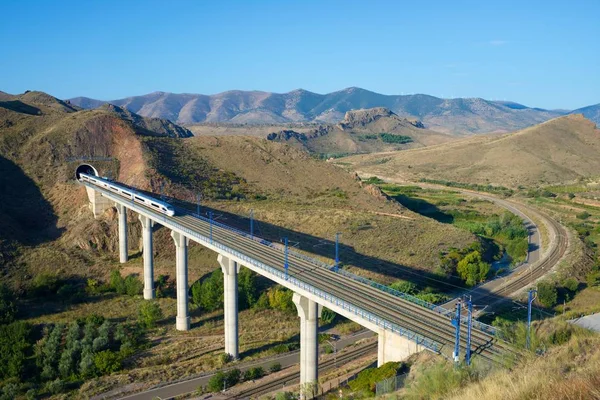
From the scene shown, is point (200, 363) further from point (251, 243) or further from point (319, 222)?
point (319, 222)

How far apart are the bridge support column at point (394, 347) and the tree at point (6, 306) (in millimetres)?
40197

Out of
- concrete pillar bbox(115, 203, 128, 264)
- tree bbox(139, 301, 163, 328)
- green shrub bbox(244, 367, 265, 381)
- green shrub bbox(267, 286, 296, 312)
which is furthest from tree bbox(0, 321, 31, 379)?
green shrub bbox(267, 286, 296, 312)

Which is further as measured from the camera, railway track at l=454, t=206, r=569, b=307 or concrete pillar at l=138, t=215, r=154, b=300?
concrete pillar at l=138, t=215, r=154, b=300

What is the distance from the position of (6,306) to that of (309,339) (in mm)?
36316

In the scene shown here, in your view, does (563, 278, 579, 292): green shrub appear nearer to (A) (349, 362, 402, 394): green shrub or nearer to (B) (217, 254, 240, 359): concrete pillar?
(A) (349, 362, 402, 394): green shrub

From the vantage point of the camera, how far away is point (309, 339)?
32.7 meters

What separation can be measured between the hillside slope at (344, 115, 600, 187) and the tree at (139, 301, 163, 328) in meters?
120

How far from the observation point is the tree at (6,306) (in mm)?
48953

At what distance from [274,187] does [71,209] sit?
113ft

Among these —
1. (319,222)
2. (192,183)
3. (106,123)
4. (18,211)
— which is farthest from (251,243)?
(106,123)

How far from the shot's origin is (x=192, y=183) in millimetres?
82562

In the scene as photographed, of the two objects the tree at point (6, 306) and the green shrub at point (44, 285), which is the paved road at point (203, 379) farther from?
the green shrub at point (44, 285)

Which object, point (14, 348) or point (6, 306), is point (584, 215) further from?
point (6, 306)

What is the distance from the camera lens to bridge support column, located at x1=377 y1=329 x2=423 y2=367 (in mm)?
27375
